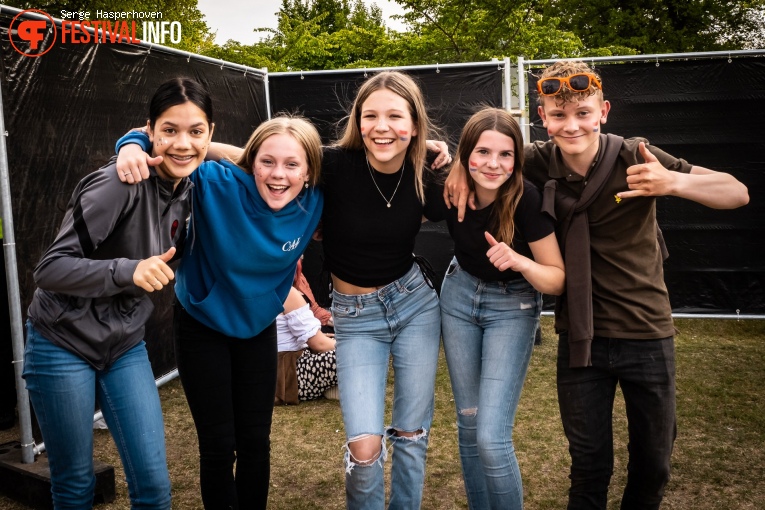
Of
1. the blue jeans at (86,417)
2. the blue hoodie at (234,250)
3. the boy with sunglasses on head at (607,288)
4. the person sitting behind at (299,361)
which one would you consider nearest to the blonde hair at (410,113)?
the blue hoodie at (234,250)

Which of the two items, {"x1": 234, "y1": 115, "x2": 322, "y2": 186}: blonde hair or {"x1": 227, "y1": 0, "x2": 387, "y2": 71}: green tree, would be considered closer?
{"x1": 234, "y1": 115, "x2": 322, "y2": 186}: blonde hair

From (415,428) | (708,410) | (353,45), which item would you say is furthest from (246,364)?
(353,45)

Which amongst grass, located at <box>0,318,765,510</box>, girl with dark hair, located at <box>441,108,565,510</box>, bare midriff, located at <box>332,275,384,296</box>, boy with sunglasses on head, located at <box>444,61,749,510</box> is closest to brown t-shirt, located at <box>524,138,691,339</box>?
boy with sunglasses on head, located at <box>444,61,749,510</box>

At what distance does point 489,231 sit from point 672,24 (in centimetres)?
1764

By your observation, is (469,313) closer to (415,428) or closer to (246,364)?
(415,428)

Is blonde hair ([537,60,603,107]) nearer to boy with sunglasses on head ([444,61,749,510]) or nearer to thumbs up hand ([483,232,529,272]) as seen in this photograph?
boy with sunglasses on head ([444,61,749,510])

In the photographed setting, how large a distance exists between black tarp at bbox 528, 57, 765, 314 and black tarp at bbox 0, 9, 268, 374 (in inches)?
132

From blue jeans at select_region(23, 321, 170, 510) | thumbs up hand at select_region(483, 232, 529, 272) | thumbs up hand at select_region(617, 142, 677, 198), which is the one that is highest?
thumbs up hand at select_region(617, 142, 677, 198)

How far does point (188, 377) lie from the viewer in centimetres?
274

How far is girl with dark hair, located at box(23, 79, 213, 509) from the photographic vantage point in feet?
7.47

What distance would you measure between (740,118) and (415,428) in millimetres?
4900

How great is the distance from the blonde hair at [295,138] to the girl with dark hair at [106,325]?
279 millimetres

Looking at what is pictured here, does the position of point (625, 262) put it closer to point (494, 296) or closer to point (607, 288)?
point (607, 288)

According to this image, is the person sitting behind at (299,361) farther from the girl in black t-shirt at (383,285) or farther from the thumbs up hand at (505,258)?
the thumbs up hand at (505,258)
